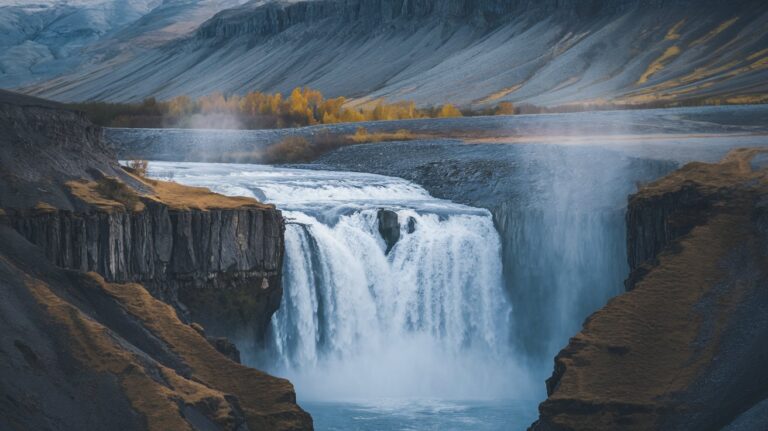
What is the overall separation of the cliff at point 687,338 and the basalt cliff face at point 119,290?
7.40m

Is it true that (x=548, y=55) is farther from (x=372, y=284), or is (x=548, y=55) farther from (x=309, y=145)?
(x=372, y=284)

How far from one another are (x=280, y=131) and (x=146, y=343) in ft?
202

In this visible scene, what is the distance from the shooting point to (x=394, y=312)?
162ft

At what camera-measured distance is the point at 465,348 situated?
4962 cm

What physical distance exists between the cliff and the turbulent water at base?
396 inches

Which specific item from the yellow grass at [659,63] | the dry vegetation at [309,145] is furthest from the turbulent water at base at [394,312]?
the yellow grass at [659,63]

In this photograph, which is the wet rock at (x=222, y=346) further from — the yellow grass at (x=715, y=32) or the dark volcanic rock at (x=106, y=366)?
the yellow grass at (x=715, y=32)

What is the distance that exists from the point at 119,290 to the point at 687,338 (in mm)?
15066

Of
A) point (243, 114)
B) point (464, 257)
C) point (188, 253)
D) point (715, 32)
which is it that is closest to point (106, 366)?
point (188, 253)

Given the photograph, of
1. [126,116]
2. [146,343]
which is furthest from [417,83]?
[146,343]

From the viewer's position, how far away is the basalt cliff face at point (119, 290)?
2847cm

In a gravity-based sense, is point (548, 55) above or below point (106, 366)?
above

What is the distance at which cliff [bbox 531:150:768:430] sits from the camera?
30445 mm

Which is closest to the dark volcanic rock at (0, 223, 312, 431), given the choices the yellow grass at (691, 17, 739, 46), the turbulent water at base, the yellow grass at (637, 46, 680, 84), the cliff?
the cliff
